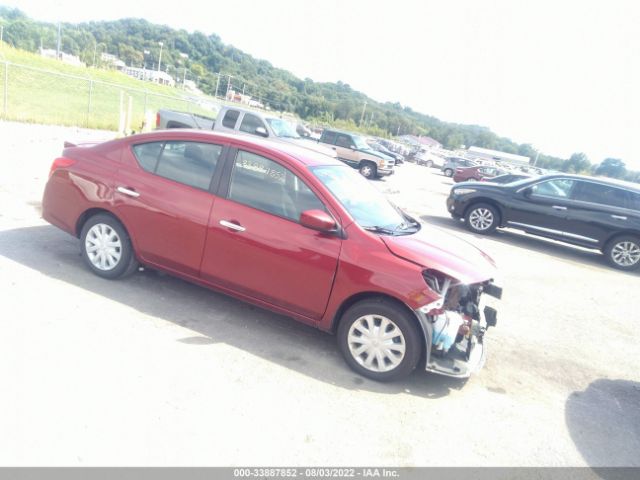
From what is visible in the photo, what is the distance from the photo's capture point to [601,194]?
1065cm

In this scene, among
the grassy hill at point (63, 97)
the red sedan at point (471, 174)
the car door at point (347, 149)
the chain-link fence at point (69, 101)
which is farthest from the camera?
the red sedan at point (471, 174)

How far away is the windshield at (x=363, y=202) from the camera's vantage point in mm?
4410

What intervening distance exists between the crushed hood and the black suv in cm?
699

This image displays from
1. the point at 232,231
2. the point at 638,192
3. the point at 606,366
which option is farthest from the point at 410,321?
the point at 638,192

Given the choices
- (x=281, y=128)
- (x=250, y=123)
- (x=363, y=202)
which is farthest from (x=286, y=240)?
(x=281, y=128)

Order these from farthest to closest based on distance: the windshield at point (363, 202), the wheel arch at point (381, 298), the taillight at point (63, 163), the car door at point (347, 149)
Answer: the car door at point (347, 149) < the taillight at point (63, 163) < the windshield at point (363, 202) < the wheel arch at point (381, 298)

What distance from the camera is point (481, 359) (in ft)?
14.0

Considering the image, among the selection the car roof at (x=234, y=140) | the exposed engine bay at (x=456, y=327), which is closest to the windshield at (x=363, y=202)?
the car roof at (x=234, y=140)

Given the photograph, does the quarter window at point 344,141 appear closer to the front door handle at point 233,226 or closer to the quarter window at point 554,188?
the quarter window at point 554,188

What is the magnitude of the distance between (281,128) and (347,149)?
7328 millimetres

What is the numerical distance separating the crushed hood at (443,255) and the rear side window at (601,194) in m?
7.26

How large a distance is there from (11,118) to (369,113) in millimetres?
99433

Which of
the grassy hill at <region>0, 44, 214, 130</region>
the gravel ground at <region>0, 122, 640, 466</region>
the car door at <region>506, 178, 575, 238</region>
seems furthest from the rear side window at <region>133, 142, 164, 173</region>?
the grassy hill at <region>0, 44, 214, 130</region>

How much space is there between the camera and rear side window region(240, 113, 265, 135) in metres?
14.6
